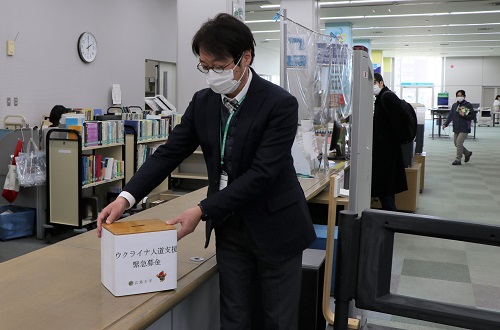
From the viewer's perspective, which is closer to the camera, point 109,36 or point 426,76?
point 109,36

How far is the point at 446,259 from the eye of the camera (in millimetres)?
4703

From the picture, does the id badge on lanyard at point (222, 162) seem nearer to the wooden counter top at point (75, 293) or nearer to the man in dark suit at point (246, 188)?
the man in dark suit at point (246, 188)

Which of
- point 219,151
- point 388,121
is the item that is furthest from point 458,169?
point 219,151

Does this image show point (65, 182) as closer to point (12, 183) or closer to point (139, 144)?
point (12, 183)

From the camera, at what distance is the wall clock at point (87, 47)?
28.9 feet

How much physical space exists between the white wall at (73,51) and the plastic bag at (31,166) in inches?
87.6

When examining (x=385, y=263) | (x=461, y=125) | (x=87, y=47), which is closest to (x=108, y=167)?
(x=87, y=47)

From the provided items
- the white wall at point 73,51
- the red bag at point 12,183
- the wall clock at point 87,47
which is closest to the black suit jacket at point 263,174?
the red bag at point 12,183

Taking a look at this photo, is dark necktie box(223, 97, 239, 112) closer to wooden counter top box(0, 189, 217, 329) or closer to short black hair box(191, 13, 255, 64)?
short black hair box(191, 13, 255, 64)

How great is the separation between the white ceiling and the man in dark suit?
32.6ft

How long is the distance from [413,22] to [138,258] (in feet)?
52.0

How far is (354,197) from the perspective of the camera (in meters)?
2.24

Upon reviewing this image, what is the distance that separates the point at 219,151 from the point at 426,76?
29.6 meters

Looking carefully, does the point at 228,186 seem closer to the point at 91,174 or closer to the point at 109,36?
the point at 91,174
